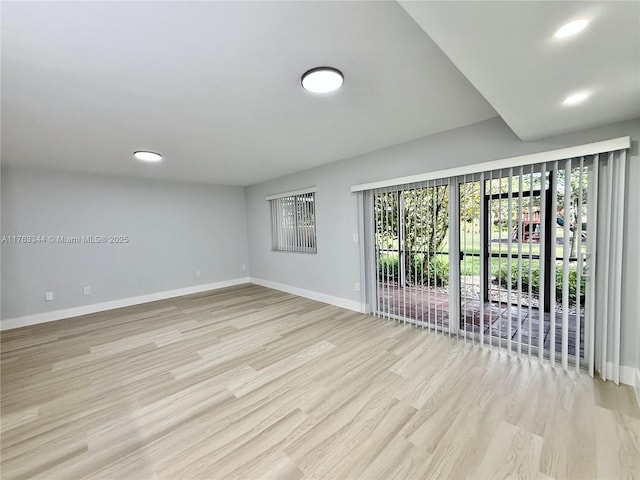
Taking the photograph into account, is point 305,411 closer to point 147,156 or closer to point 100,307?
point 147,156

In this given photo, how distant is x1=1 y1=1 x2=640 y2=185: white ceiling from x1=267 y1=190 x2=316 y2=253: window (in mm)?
1926

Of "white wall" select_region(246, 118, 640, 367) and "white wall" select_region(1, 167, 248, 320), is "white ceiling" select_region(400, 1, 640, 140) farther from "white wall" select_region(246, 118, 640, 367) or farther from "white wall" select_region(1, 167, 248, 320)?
"white wall" select_region(1, 167, 248, 320)

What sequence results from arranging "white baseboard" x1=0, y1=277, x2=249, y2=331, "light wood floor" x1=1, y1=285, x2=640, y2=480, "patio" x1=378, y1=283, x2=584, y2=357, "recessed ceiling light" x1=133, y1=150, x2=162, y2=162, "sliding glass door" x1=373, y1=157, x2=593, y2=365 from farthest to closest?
"white baseboard" x1=0, y1=277, x2=249, y2=331 → "recessed ceiling light" x1=133, y1=150, x2=162, y2=162 → "patio" x1=378, y1=283, x2=584, y2=357 → "sliding glass door" x1=373, y1=157, x2=593, y2=365 → "light wood floor" x1=1, y1=285, x2=640, y2=480

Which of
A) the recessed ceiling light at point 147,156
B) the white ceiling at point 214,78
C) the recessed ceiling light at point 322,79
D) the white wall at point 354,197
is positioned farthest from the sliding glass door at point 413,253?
the recessed ceiling light at point 147,156

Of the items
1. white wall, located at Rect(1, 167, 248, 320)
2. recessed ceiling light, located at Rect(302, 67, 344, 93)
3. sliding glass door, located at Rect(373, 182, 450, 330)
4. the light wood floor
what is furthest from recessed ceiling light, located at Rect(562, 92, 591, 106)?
white wall, located at Rect(1, 167, 248, 320)

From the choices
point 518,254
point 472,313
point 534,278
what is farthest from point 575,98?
point 472,313

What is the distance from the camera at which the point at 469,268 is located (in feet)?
9.50

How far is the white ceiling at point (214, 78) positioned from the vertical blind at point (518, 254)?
79cm

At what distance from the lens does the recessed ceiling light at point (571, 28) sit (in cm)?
105

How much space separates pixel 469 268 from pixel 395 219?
104cm

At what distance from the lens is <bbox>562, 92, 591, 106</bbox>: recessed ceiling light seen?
165 centimetres

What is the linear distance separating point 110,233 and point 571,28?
19.4ft

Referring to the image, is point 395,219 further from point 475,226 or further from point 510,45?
point 510,45

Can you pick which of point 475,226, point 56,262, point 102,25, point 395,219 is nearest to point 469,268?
point 475,226
